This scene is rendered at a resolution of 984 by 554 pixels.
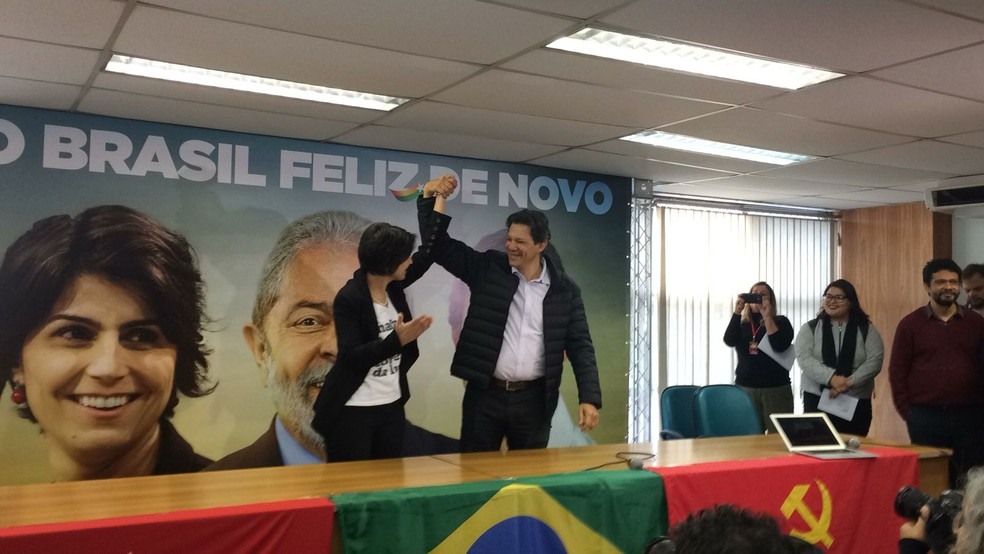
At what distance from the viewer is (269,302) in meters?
5.43

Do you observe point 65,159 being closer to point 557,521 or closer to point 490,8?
point 490,8

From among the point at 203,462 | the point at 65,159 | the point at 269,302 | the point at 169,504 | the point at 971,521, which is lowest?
the point at 203,462

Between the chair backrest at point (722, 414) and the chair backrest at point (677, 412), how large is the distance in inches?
5.6

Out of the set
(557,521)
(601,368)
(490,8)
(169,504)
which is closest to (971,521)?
(557,521)

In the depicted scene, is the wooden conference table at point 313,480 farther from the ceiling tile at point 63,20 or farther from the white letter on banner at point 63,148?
the white letter on banner at point 63,148

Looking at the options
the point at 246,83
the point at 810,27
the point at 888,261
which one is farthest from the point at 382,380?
the point at 888,261

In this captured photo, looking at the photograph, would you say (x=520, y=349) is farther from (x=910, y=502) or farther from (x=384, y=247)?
(x=910, y=502)

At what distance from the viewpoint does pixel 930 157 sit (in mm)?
5754

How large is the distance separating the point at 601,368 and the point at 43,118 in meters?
4.02

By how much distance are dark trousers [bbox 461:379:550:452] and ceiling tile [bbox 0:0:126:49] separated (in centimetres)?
248

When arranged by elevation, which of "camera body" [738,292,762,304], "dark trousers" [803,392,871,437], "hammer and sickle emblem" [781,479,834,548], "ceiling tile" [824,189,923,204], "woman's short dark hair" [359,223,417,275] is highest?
"ceiling tile" [824,189,923,204]

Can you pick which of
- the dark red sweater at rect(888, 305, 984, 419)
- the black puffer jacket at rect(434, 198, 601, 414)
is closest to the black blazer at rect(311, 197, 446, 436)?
the black puffer jacket at rect(434, 198, 601, 414)

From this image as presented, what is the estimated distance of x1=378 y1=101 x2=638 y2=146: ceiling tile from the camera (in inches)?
186

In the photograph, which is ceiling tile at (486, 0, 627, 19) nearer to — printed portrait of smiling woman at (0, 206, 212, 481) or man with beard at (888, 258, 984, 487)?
printed portrait of smiling woman at (0, 206, 212, 481)
